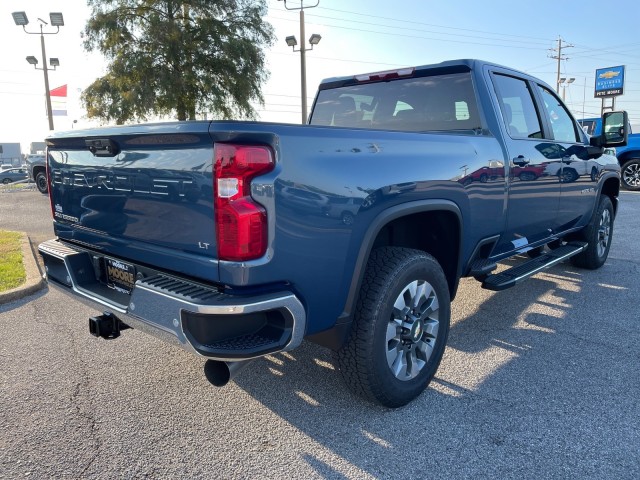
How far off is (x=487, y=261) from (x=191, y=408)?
229 cm

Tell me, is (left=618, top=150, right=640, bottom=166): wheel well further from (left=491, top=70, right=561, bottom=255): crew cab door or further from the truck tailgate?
the truck tailgate

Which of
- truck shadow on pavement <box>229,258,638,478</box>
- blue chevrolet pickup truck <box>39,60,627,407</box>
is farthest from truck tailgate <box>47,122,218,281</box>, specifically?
truck shadow on pavement <box>229,258,638,478</box>

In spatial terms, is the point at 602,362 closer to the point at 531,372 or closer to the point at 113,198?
the point at 531,372

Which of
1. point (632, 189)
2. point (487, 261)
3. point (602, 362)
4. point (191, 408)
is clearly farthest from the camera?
point (632, 189)

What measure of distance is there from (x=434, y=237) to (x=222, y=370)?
166 cm

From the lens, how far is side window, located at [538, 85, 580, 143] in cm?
451

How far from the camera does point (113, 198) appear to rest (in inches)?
102

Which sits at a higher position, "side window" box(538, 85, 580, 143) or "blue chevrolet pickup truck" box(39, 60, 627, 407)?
"side window" box(538, 85, 580, 143)

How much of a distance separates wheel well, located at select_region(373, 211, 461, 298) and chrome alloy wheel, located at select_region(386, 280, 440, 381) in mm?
353

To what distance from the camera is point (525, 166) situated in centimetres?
373

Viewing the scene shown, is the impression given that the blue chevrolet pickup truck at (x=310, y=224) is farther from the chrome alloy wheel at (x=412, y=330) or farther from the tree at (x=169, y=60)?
the tree at (x=169, y=60)

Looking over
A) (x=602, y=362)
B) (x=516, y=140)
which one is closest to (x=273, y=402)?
(x=602, y=362)

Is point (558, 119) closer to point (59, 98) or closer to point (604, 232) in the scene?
point (604, 232)

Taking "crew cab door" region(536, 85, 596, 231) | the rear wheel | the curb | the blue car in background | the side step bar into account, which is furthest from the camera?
the blue car in background
